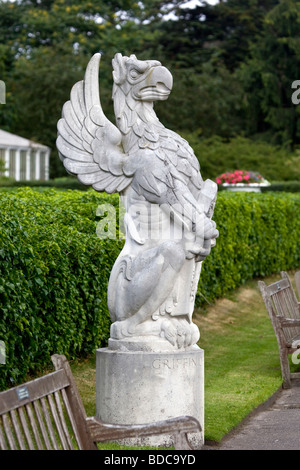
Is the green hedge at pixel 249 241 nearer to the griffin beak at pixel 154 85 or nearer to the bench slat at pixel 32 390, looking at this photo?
the griffin beak at pixel 154 85

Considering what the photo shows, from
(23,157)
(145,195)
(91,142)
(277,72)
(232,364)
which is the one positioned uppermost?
(277,72)

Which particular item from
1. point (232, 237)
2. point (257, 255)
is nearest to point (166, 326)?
point (232, 237)

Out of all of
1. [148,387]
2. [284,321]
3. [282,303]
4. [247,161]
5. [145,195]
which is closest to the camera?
[148,387]

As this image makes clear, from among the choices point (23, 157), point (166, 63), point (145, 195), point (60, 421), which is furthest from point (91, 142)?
point (166, 63)

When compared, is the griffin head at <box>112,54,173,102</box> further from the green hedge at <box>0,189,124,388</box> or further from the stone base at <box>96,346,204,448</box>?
the stone base at <box>96,346,204,448</box>

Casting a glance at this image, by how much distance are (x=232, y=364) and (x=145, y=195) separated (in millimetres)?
4195

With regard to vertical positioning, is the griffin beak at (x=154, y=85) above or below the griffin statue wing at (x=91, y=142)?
above

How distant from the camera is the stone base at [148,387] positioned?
5.71 meters

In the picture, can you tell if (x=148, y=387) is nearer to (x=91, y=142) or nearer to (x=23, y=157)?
(x=91, y=142)

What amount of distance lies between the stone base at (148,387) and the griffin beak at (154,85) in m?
1.81

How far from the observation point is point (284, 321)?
8.54 m

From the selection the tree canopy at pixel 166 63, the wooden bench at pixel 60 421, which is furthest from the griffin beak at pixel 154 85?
the tree canopy at pixel 166 63

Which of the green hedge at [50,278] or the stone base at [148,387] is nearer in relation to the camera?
the stone base at [148,387]
